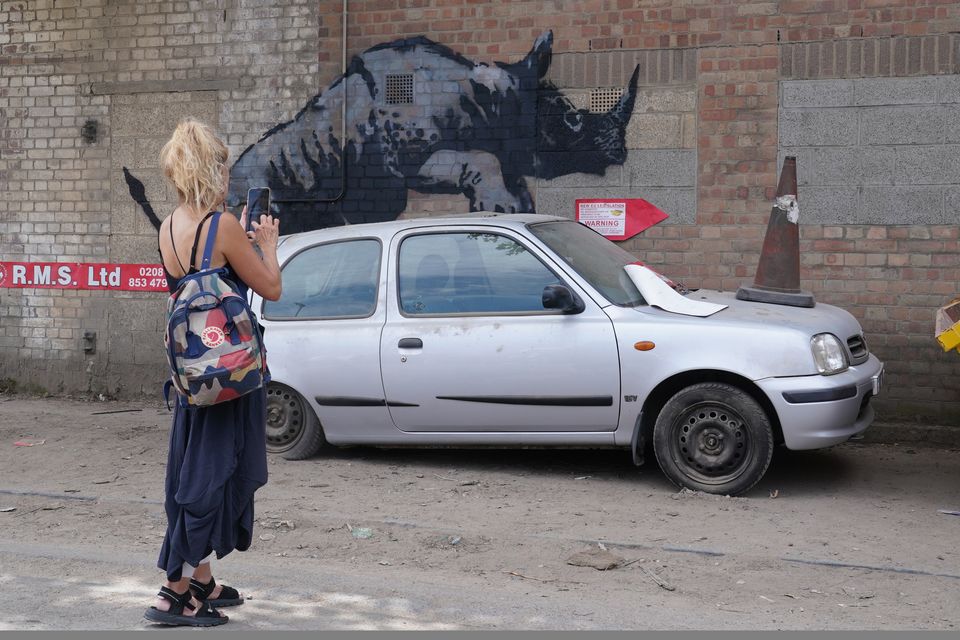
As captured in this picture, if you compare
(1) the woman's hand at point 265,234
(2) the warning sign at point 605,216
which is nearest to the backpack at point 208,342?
(1) the woman's hand at point 265,234

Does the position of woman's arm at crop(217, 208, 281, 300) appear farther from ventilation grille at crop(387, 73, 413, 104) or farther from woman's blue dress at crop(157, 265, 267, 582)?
ventilation grille at crop(387, 73, 413, 104)

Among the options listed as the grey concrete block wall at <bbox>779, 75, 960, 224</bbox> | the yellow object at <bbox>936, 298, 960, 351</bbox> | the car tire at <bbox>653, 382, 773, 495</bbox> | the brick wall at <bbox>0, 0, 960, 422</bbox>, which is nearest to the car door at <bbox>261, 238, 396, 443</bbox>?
the car tire at <bbox>653, 382, 773, 495</bbox>

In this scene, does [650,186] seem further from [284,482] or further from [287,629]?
[287,629]

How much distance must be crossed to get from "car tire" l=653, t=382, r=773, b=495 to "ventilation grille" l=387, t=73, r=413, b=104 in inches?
174

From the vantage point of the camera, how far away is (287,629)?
4.52 metres

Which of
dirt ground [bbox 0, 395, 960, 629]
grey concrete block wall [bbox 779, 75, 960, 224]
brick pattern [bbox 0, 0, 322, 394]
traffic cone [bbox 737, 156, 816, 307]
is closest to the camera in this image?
dirt ground [bbox 0, 395, 960, 629]

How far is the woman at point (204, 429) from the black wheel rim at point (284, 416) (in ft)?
10.4

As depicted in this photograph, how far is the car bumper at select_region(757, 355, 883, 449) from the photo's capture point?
6492 millimetres

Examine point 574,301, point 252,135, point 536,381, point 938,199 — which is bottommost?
point 536,381

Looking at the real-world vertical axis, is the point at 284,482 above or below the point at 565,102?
below

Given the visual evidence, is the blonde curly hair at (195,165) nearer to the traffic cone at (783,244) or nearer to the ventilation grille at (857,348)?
the ventilation grille at (857,348)

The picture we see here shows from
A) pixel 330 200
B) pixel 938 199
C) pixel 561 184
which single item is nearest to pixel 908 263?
pixel 938 199

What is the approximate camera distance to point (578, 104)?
961 cm

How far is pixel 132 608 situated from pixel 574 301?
317 cm
